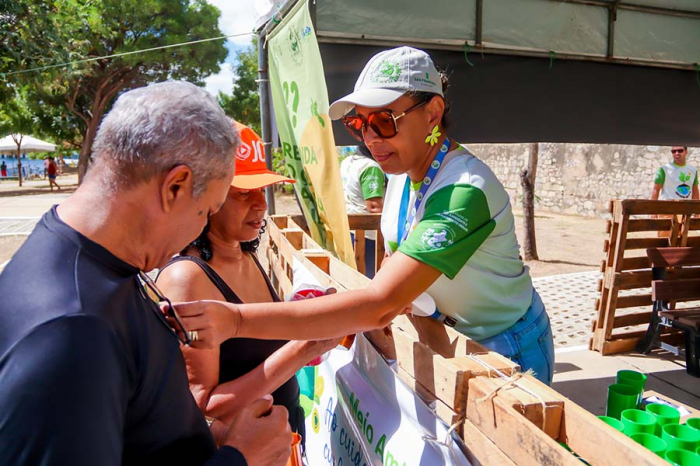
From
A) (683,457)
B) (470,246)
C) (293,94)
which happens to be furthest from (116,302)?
(293,94)

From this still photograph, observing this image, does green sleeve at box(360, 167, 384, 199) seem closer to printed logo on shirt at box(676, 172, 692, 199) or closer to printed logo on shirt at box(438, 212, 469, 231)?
printed logo on shirt at box(438, 212, 469, 231)

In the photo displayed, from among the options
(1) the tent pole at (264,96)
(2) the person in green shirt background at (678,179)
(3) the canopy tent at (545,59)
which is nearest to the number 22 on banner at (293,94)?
(3) the canopy tent at (545,59)

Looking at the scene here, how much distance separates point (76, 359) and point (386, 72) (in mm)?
1265

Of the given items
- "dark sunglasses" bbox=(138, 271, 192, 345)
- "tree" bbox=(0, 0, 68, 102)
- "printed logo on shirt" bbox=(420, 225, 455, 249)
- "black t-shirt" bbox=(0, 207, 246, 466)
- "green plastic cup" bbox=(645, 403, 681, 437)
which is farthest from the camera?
"tree" bbox=(0, 0, 68, 102)

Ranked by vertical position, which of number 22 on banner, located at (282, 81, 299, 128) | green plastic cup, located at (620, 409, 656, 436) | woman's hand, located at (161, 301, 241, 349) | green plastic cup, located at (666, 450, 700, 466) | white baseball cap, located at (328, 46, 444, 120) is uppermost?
number 22 on banner, located at (282, 81, 299, 128)

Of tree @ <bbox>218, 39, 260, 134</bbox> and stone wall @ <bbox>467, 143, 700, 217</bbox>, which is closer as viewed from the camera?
stone wall @ <bbox>467, 143, 700, 217</bbox>

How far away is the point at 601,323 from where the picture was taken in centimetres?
499

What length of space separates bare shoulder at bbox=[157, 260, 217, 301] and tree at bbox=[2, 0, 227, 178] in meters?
23.2

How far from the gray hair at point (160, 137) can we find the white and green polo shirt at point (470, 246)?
68cm

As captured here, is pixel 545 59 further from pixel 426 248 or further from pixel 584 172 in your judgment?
pixel 584 172

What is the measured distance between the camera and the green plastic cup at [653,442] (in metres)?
1.67

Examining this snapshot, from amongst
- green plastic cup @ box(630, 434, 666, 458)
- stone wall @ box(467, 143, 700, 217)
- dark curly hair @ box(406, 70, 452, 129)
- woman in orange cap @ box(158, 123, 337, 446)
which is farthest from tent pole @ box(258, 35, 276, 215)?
stone wall @ box(467, 143, 700, 217)

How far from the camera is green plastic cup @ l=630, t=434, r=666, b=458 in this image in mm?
1672

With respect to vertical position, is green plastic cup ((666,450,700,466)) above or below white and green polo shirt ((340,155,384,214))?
below
